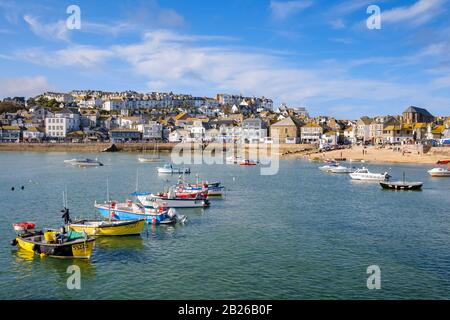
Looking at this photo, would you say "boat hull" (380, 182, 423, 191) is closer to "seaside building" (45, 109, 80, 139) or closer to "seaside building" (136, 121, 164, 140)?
"seaside building" (136, 121, 164, 140)

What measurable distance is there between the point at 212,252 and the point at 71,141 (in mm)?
107674

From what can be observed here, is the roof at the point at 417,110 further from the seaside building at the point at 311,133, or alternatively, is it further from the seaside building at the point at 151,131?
the seaside building at the point at 151,131

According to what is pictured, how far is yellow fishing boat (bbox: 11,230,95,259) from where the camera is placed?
19.1 metres

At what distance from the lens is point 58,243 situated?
1941 centimetres

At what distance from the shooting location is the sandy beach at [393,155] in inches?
2888

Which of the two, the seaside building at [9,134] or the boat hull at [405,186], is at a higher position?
the seaside building at [9,134]

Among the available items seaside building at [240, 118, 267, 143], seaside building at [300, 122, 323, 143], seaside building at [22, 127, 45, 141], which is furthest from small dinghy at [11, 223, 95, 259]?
seaside building at [22, 127, 45, 141]

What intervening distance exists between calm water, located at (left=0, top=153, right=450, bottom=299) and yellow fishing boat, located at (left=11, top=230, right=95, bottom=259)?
0.37 meters

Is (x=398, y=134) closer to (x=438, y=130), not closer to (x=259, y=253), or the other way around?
(x=438, y=130)

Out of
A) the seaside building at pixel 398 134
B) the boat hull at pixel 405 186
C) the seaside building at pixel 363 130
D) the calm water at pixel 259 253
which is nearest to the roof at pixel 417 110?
the seaside building at pixel 363 130

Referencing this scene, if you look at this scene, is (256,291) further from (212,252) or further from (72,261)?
(72,261)

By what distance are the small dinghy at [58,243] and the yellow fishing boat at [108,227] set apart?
218 cm

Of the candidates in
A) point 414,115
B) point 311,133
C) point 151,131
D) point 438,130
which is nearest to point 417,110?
point 414,115

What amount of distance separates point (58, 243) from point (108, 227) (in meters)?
3.56
